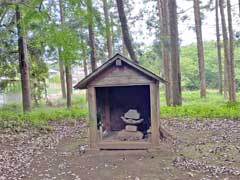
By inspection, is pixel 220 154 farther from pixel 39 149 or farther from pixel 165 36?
pixel 165 36

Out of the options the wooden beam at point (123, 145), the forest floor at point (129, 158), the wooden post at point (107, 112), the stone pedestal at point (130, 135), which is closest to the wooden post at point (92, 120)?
the wooden beam at point (123, 145)

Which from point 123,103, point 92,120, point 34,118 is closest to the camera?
point 92,120

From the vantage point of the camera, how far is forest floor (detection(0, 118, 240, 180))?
5.58 m

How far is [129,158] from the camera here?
22.2 ft

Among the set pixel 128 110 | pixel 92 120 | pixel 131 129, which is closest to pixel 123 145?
pixel 131 129

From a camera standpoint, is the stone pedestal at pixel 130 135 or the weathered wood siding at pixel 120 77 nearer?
the weathered wood siding at pixel 120 77

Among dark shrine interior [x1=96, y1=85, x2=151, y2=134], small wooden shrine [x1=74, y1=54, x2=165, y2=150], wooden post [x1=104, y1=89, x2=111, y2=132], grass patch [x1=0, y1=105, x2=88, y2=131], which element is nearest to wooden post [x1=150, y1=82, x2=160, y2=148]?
small wooden shrine [x1=74, y1=54, x2=165, y2=150]

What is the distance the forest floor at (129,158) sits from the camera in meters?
5.58

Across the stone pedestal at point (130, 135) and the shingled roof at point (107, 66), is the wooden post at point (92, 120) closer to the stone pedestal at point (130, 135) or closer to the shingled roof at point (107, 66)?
Result: the shingled roof at point (107, 66)

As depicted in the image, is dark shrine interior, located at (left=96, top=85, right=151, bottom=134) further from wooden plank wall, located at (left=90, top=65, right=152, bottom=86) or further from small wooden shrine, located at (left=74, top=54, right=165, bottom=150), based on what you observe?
wooden plank wall, located at (left=90, top=65, right=152, bottom=86)

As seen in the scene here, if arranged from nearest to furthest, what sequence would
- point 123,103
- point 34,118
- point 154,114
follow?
1. point 154,114
2. point 123,103
3. point 34,118

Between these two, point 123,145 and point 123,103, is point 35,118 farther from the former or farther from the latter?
point 123,145

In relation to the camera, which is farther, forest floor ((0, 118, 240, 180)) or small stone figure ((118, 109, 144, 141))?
small stone figure ((118, 109, 144, 141))

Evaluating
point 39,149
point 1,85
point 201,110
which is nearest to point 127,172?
point 39,149
